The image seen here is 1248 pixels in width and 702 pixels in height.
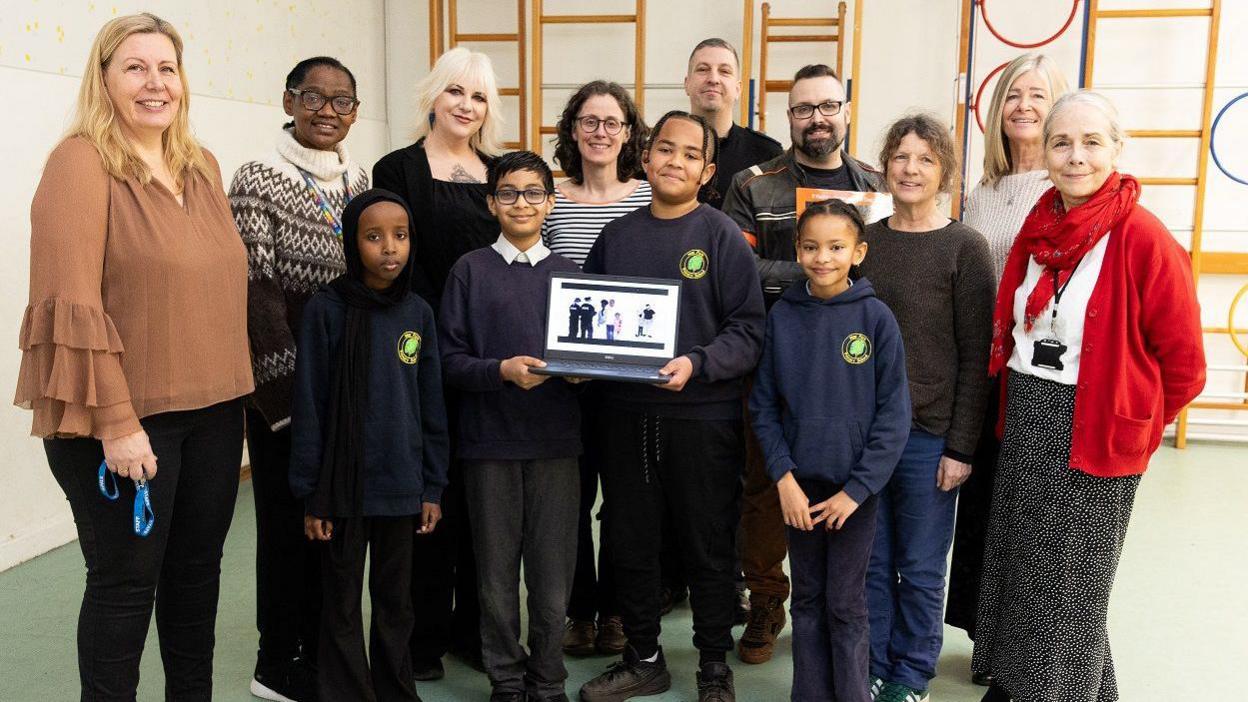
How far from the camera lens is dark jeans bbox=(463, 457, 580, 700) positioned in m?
2.49

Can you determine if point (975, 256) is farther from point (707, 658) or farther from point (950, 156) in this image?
point (707, 658)

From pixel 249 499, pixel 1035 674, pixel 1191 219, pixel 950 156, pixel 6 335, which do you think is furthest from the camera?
pixel 1191 219

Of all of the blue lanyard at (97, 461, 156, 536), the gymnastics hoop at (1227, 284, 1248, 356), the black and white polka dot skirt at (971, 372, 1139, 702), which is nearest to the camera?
the blue lanyard at (97, 461, 156, 536)

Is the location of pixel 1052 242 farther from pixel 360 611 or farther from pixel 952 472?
pixel 360 611

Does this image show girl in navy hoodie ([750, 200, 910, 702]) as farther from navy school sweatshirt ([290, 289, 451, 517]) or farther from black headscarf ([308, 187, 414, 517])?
black headscarf ([308, 187, 414, 517])

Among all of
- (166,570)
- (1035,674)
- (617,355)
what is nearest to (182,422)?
(166,570)

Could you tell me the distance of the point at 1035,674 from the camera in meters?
2.29

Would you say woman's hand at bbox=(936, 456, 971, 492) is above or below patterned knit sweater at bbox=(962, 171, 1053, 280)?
below

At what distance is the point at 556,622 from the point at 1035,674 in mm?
1188

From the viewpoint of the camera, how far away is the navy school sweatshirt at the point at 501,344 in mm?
2443

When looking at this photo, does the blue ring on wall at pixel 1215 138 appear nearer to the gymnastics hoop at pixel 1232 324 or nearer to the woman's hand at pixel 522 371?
the gymnastics hoop at pixel 1232 324

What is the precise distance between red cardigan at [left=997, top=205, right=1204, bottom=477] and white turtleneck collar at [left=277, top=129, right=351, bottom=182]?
73.6 inches

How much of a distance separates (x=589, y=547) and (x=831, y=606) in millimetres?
838

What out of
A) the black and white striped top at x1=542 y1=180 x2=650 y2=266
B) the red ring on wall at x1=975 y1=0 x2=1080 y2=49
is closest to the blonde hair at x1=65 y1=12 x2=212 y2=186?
the black and white striped top at x1=542 y1=180 x2=650 y2=266
